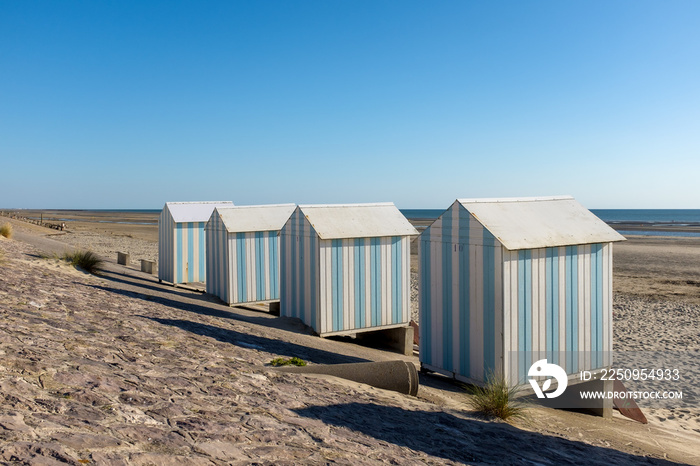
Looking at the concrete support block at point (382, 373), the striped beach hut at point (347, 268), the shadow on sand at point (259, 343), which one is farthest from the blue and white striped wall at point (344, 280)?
the concrete support block at point (382, 373)

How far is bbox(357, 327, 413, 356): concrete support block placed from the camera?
1158 cm

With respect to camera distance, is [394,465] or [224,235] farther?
[224,235]

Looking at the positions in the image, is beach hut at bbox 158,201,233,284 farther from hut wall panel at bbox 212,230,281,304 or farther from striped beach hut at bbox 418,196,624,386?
striped beach hut at bbox 418,196,624,386

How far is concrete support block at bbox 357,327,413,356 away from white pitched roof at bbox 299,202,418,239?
2099 mm

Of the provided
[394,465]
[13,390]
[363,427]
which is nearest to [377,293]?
[363,427]

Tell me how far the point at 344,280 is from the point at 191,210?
864 cm

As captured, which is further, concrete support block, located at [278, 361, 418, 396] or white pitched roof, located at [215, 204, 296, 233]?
white pitched roof, located at [215, 204, 296, 233]

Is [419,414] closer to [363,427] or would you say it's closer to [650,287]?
[363,427]

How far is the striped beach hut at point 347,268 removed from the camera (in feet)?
35.8

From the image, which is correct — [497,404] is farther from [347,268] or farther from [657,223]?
[657,223]

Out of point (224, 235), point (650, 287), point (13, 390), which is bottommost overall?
point (650, 287)

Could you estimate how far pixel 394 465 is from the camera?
431 cm

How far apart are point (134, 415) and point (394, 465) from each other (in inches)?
82.5

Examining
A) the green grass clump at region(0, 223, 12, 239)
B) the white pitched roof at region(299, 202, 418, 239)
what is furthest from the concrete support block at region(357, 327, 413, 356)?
the green grass clump at region(0, 223, 12, 239)
